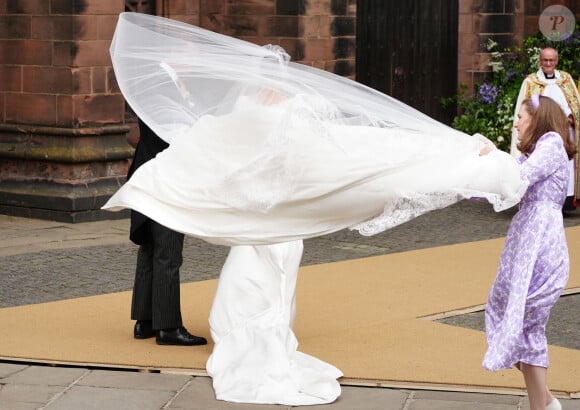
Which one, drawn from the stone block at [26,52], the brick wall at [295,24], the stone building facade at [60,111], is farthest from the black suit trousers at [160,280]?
the brick wall at [295,24]

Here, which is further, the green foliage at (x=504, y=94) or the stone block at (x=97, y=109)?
the green foliage at (x=504, y=94)

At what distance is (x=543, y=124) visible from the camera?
256 inches

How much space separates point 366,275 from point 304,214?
3.94 meters

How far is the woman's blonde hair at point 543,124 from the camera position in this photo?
6.49 metres

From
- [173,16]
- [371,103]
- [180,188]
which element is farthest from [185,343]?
[173,16]

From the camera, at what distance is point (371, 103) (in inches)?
278

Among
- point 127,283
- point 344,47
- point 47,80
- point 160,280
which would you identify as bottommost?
point 127,283

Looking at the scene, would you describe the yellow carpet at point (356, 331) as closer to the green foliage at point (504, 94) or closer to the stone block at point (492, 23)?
the green foliage at point (504, 94)

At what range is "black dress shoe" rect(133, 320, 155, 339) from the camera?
8.29 metres

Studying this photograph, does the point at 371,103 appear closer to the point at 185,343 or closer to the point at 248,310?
the point at 248,310

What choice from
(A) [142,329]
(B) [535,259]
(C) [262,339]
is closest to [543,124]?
(B) [535,259]

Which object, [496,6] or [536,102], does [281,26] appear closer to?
[496,6]

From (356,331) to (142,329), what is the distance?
4.42ft

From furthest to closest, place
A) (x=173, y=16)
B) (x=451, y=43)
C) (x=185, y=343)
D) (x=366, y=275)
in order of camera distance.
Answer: (x=451, y=43)
(x=173, y=16)
(x=366, y=275)
(x=185, y=343)
